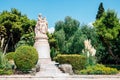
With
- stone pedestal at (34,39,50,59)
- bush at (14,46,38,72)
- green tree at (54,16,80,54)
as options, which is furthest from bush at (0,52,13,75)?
green tree at (54,16,80,54)

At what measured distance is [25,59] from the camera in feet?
84.2

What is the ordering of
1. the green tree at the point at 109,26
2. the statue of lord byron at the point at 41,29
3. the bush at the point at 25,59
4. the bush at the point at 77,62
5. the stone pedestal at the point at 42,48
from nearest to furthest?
the bush at the point at 25,59 < the bush at the point at 77,62 < the stone pedestal at the point at 42,48 < the statue of lord byron at the point at 41,29 < the green tree at the point at 109,26

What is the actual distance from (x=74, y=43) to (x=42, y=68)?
18.1 meters

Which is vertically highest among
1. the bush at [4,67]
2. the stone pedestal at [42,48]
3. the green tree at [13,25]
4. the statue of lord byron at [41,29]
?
the green tree at [13,25]

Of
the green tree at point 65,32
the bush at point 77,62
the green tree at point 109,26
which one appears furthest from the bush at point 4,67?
the green tree at point 65,32

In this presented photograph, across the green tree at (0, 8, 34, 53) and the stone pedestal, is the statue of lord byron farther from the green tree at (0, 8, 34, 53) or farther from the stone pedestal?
the green tree at (0, 8, 34, 53)

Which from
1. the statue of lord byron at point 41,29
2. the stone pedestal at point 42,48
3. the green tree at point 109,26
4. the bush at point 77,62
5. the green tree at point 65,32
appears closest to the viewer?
the bush at point 77,62

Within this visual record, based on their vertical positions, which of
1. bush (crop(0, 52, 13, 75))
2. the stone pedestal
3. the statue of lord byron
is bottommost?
bush (crop(0, 52, 13, 75))

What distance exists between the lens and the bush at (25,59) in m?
25.5

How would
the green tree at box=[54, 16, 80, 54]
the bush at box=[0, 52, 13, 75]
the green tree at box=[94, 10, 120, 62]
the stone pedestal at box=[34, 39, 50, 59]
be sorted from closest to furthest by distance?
1. the bush at box=[0, 52, 13, 75]
2. the stone pedestal at box=[34, 39, 50, 59]
3. the green tree at box=[94, 10, 120, 62]
4. the green tree at box=[54, 16, 80, 54]

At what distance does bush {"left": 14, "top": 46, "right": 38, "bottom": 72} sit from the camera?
83.6ft

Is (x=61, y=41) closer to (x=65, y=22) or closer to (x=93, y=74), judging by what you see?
(x=65, y=22)

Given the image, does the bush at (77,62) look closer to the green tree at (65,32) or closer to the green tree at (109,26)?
the green tree at (109,26)

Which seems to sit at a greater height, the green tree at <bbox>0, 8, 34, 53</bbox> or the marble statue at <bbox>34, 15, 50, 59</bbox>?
the green tree at <bbox>0, 8, 34, 53</bbox>
